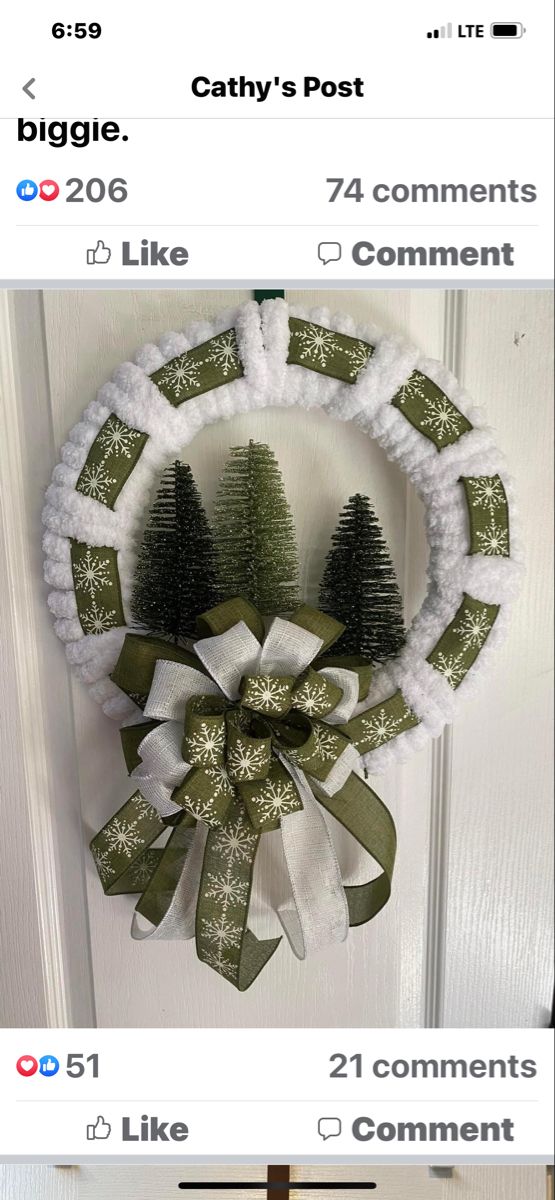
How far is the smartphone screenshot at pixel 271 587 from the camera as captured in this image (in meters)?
0.51

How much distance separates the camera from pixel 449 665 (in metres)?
0.55

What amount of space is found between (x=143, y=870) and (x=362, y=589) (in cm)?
29

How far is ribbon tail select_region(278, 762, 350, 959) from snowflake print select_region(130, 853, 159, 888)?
128 millimetres

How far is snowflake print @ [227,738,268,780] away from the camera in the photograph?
474mm
